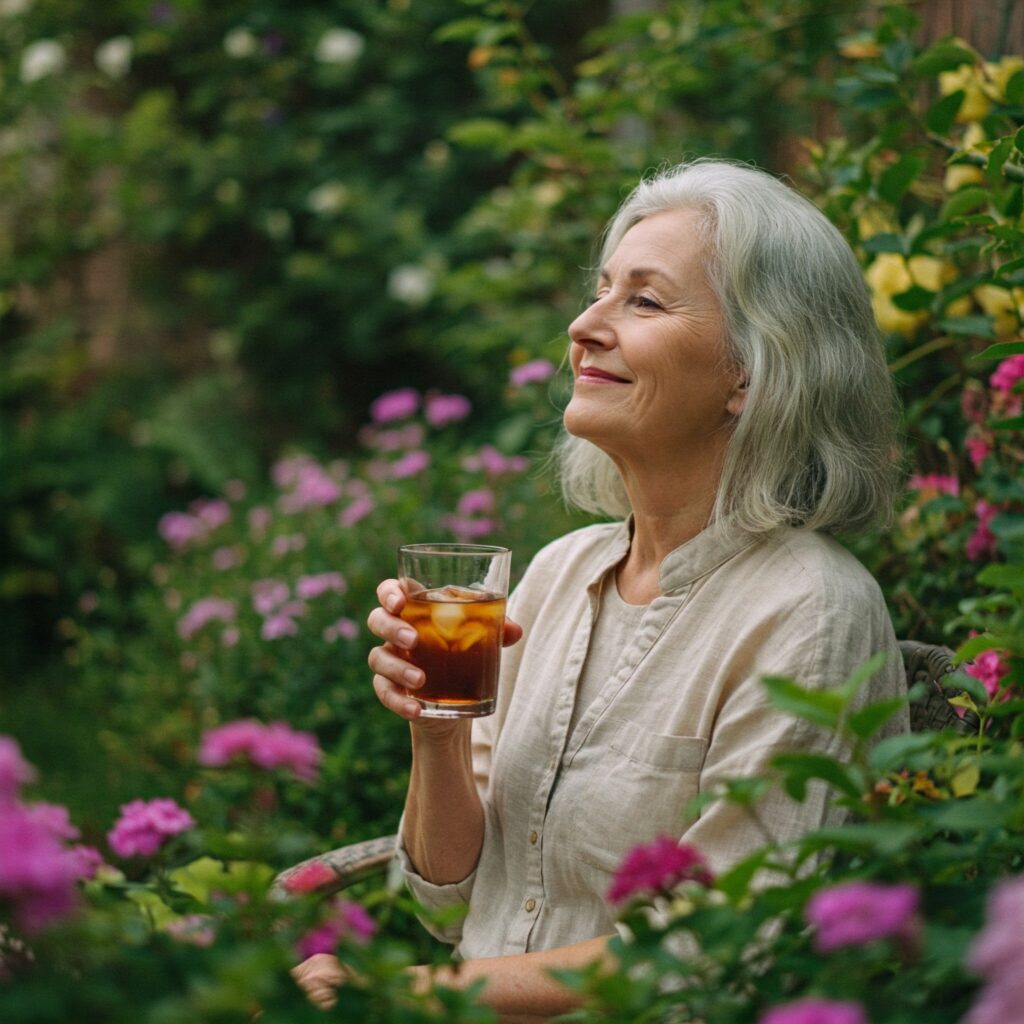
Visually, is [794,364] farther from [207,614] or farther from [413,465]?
[207,614]

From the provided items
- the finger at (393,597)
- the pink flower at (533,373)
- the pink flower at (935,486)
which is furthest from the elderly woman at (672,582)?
the pink flower at (533,373)

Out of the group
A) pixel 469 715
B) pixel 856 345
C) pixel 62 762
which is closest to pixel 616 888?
pixel 469 715

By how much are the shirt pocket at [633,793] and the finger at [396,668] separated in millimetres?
306

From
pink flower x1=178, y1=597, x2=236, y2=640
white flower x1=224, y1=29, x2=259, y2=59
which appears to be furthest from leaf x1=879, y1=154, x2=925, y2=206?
white flower x1=224, y1=29, x2=259, y2=59

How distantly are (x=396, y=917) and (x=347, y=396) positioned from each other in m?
4.24

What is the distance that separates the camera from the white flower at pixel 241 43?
19.6 feet

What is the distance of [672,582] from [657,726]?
→ 221 millimetres

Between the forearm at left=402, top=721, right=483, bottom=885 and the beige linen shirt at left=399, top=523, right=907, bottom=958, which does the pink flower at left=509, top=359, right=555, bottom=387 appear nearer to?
the beige linen shirt at left=399, top=523, right=907, bottom=958

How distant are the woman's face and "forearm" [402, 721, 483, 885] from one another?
0.51 metres

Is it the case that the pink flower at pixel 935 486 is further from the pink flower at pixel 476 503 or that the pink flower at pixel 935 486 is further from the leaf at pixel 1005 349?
the pink flower at pixel 476 503

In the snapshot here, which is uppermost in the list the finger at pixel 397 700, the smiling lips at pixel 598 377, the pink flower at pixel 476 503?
the smiling lips at pixel 598 377

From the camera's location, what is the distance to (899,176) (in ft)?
6.94

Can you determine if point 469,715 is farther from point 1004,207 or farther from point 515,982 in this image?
point 1004,207

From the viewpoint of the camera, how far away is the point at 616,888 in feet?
3.08
